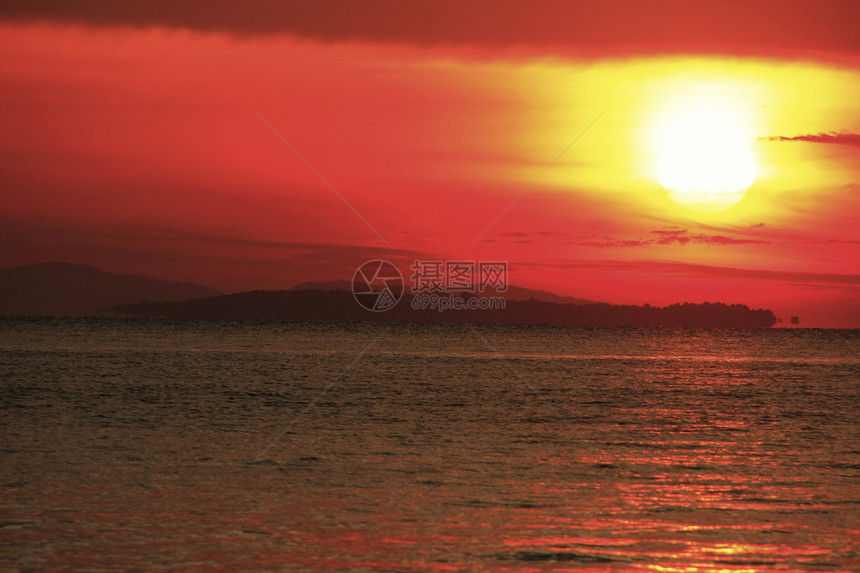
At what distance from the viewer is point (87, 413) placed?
35969mm

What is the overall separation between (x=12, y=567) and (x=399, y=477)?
1025 centimetres

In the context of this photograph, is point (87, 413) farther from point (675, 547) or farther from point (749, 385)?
point (749, 385)

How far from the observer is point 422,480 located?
21844 millimetres

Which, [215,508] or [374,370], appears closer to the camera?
[215,508]

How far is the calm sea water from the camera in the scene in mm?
15156

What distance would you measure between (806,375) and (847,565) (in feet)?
199

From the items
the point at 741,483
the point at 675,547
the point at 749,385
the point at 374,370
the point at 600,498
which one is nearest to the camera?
the point at 675,547

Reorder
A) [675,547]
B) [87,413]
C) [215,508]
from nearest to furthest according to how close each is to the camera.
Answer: [675,547] → [215,508] → [87,413]

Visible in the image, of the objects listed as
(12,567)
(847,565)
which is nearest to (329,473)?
(12,567)

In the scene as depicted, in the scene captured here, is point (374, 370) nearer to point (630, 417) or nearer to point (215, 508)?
point (630, 417)

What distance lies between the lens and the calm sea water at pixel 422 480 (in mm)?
15156

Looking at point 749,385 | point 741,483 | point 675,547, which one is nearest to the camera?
point 675,547

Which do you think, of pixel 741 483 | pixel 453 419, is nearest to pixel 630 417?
pixel 453 419

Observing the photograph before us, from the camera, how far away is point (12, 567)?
13969 millimetres
